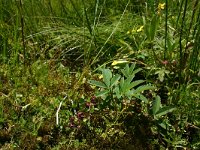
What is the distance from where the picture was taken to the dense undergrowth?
6.23 ft

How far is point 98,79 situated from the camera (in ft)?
7.44

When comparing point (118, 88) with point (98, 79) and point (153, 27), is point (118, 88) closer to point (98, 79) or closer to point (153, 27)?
point (98, 79)

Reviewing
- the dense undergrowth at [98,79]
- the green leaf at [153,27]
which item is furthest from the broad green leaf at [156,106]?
the green leaf at [153,27]

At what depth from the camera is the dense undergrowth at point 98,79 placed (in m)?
1.90

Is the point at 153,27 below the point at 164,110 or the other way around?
the other way around

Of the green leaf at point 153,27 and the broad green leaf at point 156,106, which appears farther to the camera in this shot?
the green leaf at point 153,27

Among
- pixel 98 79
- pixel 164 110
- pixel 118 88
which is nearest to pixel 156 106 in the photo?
pixel 164 110

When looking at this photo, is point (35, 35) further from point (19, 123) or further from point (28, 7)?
point (19, 123)

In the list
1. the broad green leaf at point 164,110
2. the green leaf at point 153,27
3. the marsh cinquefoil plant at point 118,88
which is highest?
the green leaf at point 153,27

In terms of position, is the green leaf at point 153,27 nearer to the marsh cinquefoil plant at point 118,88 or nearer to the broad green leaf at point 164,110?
the marsh cinquefoil plant at point 118,88

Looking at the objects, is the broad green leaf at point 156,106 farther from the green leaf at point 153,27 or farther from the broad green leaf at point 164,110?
the green leaf at point 153,27

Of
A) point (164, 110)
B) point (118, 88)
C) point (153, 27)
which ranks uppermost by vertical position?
point (153, 27)

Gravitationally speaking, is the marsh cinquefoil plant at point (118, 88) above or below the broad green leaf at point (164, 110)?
above

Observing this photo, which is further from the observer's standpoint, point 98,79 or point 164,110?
point 98,79
